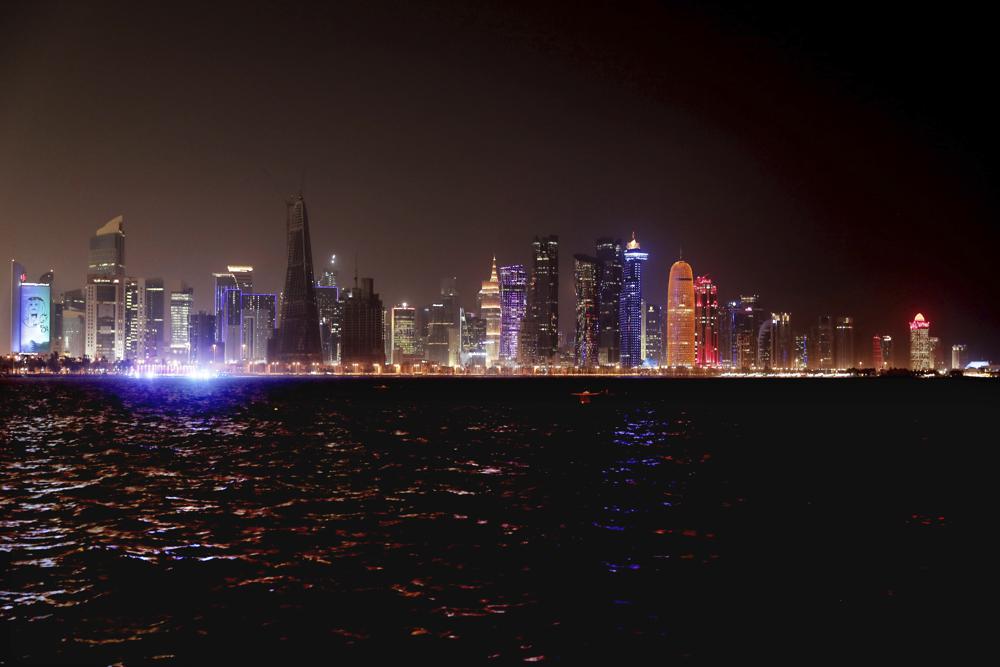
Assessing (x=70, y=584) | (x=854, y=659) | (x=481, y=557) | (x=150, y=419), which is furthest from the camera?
(x=150, y=419)

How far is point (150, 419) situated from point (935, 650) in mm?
88057

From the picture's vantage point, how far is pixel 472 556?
24516mm

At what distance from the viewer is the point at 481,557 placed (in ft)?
80.1

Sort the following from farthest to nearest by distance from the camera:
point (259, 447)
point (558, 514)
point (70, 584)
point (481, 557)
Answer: point (259, 447), point (558, 514), point (481, 557), point (70, 584)

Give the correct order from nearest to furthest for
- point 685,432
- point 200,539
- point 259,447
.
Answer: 1. point 200,539
2. point 259,447
3. point 685,432

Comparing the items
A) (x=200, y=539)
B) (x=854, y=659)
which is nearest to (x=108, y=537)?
(x=200, y=539)

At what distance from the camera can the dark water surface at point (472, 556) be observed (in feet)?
56.0

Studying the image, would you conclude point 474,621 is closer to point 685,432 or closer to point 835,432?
point 685,432

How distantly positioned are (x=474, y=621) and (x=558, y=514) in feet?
46.3

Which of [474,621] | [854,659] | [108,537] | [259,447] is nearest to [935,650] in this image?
[854,659]

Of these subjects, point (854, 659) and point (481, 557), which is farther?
point (481, 557)

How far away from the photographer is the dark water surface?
56.0 ft

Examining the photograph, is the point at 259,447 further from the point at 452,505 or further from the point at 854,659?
the point at 854,659

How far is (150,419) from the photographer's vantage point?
90.3 metres
